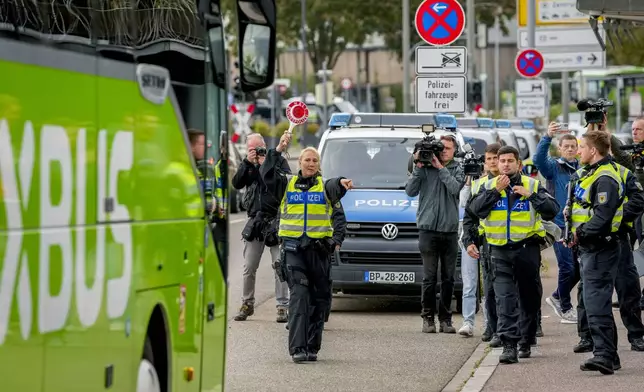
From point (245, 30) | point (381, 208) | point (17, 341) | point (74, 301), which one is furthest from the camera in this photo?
point (381, 208)

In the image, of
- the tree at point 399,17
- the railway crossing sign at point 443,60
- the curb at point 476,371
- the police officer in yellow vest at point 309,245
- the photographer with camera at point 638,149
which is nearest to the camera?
the curb at point 476,371

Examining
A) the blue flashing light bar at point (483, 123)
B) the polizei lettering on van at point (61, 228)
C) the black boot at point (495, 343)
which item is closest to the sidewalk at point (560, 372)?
the black boot at point (495, 343)

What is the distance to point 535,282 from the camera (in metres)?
12.1

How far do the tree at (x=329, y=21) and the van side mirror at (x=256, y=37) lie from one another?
177ft

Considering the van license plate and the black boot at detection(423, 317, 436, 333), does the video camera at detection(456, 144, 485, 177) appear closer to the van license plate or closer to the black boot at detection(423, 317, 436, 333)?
the black boot at detection(423, 317, 436, 333)

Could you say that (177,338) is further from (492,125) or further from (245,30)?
(492,125)

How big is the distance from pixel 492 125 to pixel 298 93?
62.7 m

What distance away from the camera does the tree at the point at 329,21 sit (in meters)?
62.4

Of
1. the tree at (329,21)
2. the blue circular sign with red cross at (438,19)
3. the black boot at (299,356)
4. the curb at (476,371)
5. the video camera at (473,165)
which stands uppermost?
the tree at (329,21)

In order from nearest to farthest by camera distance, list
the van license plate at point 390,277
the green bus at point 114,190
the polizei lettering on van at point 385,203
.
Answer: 1. the green bus at point 114,190
2. the van license plate at point 390,277
3. the polizei lettering on van at point 385,203

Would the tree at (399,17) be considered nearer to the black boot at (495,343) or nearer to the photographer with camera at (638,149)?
the photographer with camera at (638,149)

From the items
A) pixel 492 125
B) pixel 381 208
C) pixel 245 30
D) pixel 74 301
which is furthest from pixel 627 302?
pixel 492 125

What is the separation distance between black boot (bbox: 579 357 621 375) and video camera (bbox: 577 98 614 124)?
2296mm

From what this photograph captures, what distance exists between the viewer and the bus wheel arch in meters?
6.98
